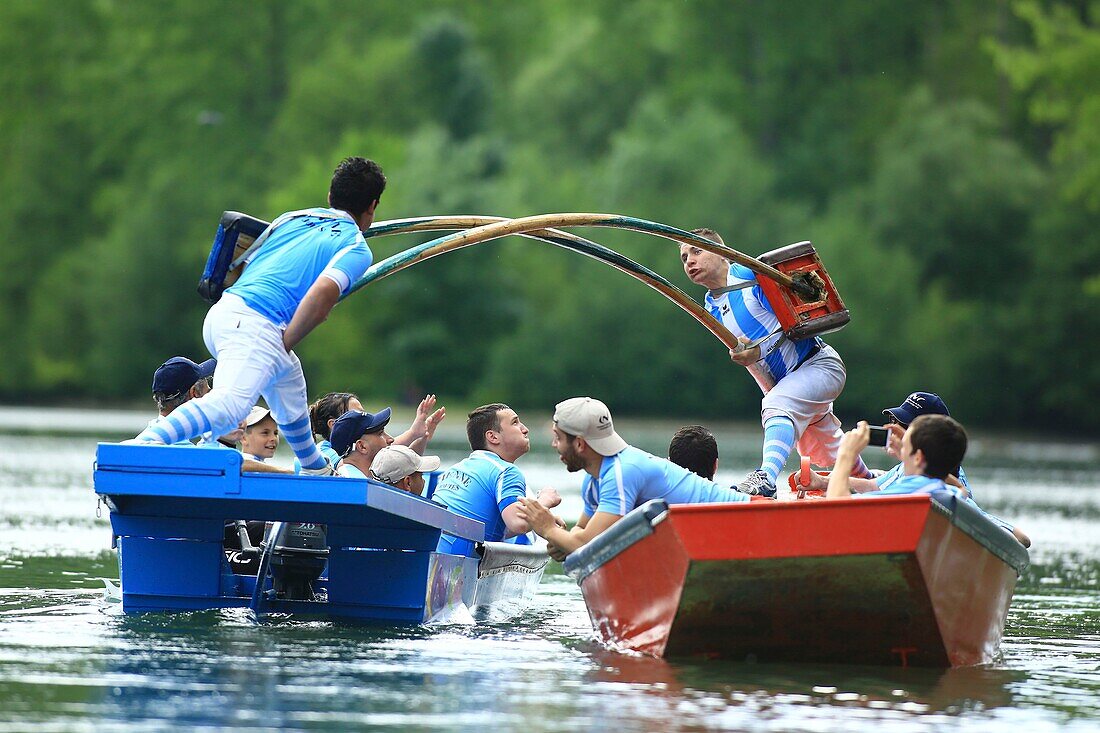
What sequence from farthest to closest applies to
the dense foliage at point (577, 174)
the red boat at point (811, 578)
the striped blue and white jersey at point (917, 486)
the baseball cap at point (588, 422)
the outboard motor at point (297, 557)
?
the dense foliage at point (577, 174)
the outboard motor at point (297, 557)
the baseball cap at point (588, 422)
the striped blue and white jersey at point (917, 486)
the red boat at point (811, 578)

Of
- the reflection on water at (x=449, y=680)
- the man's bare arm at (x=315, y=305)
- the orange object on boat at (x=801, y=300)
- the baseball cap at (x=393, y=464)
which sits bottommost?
the reflection on water at (x=449, y=680)

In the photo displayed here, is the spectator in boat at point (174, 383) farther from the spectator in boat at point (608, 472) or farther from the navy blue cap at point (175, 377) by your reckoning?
the spectator in boat at point (608, 472)

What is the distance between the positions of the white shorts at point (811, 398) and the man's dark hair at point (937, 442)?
2.57 m

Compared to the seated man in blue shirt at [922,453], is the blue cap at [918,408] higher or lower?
higher

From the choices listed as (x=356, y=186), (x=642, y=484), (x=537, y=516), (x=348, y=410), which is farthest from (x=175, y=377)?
(x=642, y=484)

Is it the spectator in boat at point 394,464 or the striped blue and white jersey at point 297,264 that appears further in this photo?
the spectator in boat at point 394,464

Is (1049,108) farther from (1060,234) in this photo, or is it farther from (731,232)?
(731,232)

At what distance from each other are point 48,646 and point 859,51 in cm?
5884

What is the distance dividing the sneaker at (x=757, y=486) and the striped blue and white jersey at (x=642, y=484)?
64 cm

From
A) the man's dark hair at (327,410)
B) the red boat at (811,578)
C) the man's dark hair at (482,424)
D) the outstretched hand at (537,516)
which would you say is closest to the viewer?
the red boat at (811,578)

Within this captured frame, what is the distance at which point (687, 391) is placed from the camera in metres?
56.1

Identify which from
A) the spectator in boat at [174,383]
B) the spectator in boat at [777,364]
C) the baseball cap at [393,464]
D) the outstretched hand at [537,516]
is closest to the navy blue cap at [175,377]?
the spectator in boat at [174,383]

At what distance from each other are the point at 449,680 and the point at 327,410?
4164 millimetres

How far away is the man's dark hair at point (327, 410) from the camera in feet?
39.0
